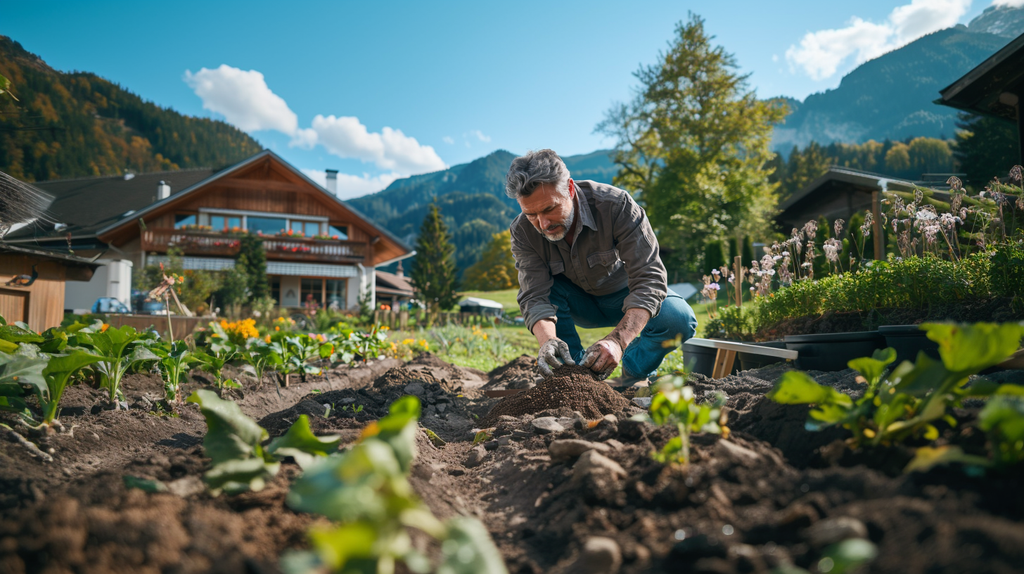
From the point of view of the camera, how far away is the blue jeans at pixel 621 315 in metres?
3.28

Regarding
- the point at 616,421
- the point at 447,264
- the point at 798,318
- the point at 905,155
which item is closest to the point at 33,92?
the point at 616,421

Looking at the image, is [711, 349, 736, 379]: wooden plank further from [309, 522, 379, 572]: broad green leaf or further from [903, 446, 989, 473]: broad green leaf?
[309, 522, 379, 572]: broad green leaf

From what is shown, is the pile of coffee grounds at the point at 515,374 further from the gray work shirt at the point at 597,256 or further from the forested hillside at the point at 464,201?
the forested hillside at the point at 464,201

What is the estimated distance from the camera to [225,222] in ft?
64.3

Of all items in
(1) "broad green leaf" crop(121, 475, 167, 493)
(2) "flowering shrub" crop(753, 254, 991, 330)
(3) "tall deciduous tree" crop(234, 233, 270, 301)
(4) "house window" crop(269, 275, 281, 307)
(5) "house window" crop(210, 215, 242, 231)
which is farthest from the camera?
(4) "house window" crop(269, 275, 281, 307)

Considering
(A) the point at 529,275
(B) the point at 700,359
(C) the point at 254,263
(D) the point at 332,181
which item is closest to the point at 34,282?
(A) the point at 529,275

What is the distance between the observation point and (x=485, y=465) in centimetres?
178

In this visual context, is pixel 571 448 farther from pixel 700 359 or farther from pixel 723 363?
pixel 700 359

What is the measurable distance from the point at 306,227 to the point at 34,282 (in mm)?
18173

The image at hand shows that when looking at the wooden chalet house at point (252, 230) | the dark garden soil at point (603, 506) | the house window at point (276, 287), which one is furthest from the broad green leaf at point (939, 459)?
the house window at point (276, 287)

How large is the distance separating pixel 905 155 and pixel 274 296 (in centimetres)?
5736

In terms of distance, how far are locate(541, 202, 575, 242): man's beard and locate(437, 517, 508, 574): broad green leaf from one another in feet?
8.04

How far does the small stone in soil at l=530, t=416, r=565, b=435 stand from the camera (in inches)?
70.1

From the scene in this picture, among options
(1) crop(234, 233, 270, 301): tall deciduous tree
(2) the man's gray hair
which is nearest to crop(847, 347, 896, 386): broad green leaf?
(2) the man's gray hair
